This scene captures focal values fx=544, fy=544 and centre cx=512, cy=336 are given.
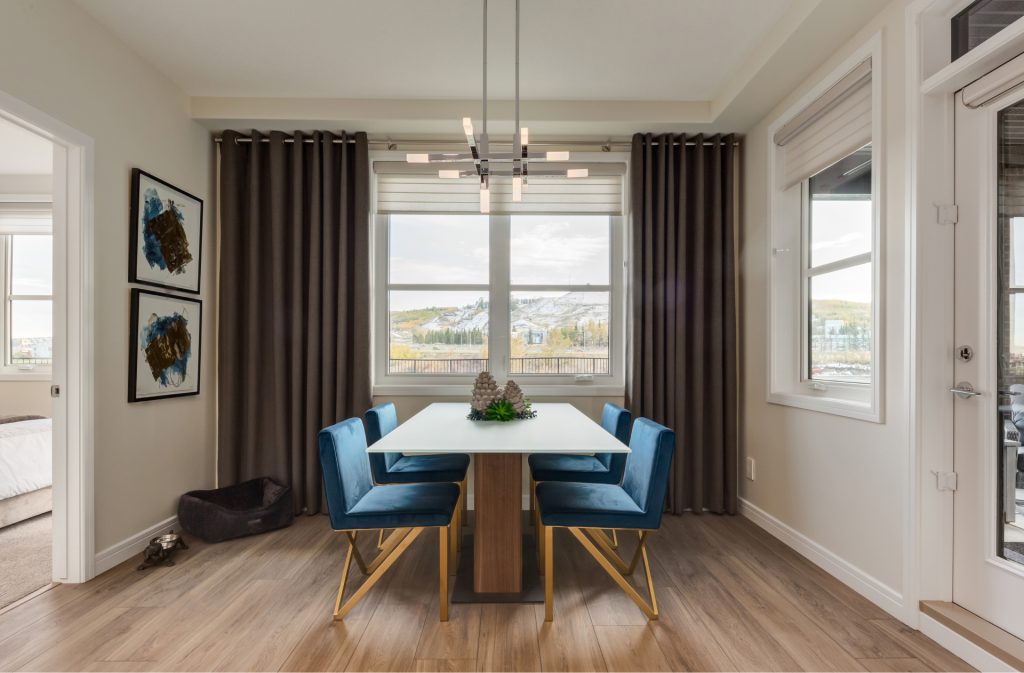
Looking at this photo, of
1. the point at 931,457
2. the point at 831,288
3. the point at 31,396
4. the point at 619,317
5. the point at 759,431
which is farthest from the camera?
the point at 31,396

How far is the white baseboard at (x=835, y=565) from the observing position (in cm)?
224

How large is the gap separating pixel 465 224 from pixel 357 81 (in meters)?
1.14

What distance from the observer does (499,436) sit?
233cm

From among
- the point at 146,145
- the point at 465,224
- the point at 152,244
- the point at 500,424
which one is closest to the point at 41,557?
the point at 152,244

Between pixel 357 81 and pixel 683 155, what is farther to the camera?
pixel 683 155

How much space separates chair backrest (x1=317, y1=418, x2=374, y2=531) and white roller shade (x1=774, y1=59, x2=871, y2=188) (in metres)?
2.70

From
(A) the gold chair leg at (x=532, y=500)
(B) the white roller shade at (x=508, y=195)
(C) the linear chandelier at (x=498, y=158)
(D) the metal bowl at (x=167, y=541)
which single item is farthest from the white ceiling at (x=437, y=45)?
(D) the metal bowl at (x=167, y=541)

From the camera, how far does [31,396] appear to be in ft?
15.6

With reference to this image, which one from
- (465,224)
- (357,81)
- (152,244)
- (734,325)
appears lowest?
(734,325)

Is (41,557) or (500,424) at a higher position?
(500,424)

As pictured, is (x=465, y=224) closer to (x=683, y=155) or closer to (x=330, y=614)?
(x=683, y=155)

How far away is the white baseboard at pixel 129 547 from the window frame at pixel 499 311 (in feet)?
4.80

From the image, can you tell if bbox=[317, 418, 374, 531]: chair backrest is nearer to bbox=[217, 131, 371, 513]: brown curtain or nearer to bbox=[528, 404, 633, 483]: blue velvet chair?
bbox=[528, 404, 633, 483]: blue velvet chair

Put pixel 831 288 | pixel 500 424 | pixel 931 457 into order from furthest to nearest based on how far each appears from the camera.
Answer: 1. pixel 831 288
2. pixel 500 424
3. pixel 931 457
